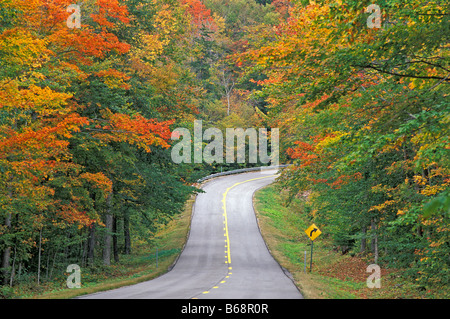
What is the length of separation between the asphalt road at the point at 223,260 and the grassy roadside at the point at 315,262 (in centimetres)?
75

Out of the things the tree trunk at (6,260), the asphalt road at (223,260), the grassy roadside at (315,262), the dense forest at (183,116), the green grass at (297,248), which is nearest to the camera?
the dense forest at (183,116)

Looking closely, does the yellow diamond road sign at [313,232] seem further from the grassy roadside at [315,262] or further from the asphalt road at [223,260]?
the asphalt road at [223,260]

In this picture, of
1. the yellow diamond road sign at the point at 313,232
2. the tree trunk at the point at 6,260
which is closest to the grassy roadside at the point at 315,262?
the yellow diamond road sign at the point at 313,232

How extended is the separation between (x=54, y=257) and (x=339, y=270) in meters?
14.6

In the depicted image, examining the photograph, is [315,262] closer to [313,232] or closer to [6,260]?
[313,232]

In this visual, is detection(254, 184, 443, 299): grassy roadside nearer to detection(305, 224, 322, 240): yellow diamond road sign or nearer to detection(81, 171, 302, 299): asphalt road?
detection(81, 171, 302, 299): asphalt road

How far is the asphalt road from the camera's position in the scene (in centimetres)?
1499

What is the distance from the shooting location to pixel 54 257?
2052 cm

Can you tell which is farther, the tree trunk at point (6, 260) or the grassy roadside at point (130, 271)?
the tree trunk at point (6, 260)

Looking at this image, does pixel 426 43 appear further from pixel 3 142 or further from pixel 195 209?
pixel 195 209

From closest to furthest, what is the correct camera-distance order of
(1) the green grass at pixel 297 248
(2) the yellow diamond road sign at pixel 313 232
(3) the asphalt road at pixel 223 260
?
(3) the asphalt road at pixel 223 260 → (1) the green grass at pixel 297 248 → (2) the yellow diamond road sign at pixel 313 232

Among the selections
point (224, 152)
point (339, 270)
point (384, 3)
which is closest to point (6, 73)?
point (384, 3)

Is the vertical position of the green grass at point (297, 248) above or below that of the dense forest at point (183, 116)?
below

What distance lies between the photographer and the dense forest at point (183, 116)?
9.93 m
